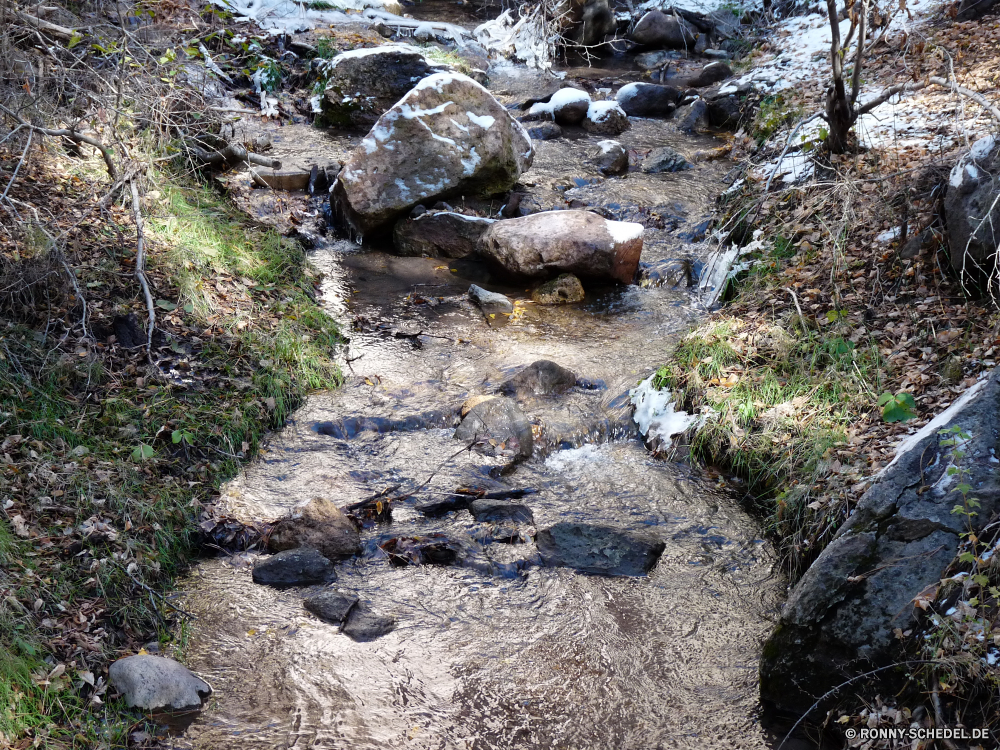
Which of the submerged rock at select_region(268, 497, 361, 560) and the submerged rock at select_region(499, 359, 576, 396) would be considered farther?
the submerged rock at select_region(499, 359, 576, 396)

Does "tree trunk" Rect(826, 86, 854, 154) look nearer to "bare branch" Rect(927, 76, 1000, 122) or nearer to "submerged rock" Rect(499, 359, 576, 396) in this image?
"bare branch" Rect(927, 76, 1000, 122)

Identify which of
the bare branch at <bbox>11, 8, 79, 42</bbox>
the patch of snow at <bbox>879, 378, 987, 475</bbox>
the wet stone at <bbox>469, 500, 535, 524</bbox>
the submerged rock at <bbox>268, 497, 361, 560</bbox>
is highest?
the bare branch at <bbox>11, 8, 79, 42</bbox>

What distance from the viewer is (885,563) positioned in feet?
11.6

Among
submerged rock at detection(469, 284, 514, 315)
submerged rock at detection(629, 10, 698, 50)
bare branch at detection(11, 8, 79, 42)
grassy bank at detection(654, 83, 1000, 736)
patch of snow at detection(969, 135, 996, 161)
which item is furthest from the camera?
submerged rock at detection(629, 10, 698, 50)

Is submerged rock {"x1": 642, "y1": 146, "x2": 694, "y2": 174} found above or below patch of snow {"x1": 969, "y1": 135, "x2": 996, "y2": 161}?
below

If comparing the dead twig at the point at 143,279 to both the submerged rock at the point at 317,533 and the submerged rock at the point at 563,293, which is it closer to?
the submerged rock at the point at 317,533

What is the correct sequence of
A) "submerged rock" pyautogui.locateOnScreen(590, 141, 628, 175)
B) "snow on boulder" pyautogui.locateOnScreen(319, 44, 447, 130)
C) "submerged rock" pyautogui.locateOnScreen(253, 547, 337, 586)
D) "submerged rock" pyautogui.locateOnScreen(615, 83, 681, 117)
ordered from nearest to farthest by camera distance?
"submerged rock" pyautogui.locateOnScreen(253, 547, 337, 586)
"submerged rock" pyautogui.locateOnScreen(590, 141, 628, 175)
"snow on boulder" pyautogui.locateOnScreen(319, 44, 447, 130)
"submerged rock" pyautogui.locateOnScreen(615, 83, 681, 117)

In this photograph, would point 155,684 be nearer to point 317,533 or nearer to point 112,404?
point 317,533

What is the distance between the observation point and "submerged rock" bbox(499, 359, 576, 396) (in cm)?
664

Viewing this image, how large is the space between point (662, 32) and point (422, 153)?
10.3m

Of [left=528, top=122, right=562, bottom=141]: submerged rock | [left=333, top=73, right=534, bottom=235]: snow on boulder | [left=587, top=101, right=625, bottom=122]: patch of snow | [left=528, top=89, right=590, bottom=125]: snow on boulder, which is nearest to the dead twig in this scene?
[left=333, top=73, right=534, bottom=235]: snow on boulder

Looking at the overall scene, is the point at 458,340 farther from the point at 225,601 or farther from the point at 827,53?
the point at 827,53

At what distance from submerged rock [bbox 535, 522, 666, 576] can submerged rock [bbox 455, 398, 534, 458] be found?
0.99 m

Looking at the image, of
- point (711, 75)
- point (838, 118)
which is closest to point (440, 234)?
point (838, 118)
